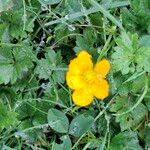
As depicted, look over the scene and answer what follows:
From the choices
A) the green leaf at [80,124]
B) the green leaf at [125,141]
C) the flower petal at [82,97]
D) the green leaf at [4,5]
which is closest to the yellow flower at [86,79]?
the flower petal at [82,97]

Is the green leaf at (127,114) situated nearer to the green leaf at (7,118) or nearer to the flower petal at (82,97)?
the flower petal at (82,97)

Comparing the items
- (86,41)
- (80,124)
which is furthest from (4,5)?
(80,124)

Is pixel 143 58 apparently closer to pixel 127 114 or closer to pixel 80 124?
pixel 127 114

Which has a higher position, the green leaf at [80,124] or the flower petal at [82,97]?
the flower petal at [82,97]

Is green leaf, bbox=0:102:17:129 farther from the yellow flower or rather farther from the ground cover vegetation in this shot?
the yellow flower

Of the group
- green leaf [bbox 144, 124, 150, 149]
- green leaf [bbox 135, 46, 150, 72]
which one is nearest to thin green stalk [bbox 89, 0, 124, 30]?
green leaf [bbox 135, 46, 150, 72]
